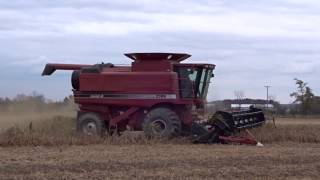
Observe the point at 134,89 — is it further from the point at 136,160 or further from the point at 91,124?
the point at 136,160

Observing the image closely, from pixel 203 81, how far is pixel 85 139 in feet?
15.8

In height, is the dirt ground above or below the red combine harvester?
below

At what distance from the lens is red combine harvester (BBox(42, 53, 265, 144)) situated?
1916cm

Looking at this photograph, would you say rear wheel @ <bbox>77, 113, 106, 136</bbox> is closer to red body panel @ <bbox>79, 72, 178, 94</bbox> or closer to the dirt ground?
red body panel @ <bbox>79, 72, 178, 94</bbox>

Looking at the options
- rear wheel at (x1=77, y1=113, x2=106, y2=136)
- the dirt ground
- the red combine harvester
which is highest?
the red combine harvester

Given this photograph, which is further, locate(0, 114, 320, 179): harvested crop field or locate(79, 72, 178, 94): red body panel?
locate(79, 72, 178, 94): red body panel

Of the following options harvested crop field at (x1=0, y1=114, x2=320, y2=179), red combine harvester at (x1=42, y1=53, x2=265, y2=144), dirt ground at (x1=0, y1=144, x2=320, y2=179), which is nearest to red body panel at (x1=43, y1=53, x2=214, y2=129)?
red combine harvester at (x1=42, y1=53, x2=265, y2=144)

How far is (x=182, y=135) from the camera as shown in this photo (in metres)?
19.2

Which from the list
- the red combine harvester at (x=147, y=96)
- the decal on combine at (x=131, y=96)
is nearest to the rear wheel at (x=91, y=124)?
the red combine harvester at (x=147, y=96)

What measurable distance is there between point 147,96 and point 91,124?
210 centimetres

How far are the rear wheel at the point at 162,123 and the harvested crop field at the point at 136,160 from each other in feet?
→ 2.36

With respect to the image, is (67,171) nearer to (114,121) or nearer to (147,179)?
(147,179)

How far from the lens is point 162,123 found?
62.6ft

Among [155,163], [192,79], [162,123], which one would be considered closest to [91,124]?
[162,123]
